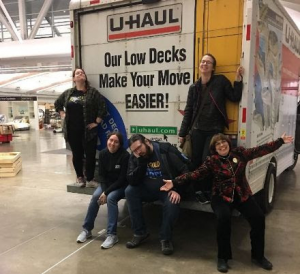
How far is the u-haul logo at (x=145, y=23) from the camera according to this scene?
4035 mm

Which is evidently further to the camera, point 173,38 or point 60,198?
point 60,198

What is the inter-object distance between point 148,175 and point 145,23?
1.91 meters

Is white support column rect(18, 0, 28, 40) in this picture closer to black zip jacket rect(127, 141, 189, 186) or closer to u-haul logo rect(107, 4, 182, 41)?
u-haul logo rect(107, 4, 182, 41)

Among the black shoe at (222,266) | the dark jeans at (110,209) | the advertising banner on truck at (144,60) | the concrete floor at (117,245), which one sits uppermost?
the advertising banner on truck at (144,60)

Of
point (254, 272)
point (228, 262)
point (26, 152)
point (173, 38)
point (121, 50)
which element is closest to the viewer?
point (254, 272)

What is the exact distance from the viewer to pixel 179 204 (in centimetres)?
371

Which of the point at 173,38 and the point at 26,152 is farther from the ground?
the point at 173,38

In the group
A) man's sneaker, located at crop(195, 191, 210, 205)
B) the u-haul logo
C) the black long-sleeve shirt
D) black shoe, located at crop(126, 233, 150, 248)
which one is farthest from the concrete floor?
the u-haul logo

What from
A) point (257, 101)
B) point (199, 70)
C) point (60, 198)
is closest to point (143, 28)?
point (199, 70)

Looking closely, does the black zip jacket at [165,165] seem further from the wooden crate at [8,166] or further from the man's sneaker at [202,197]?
the wooden crate at [8,166]

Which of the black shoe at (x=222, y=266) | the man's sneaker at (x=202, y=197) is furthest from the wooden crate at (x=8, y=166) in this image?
the black shoe at (x=222, y=266)

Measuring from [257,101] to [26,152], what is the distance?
10486 millimetres

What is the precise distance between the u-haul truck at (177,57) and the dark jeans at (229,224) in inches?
26.3

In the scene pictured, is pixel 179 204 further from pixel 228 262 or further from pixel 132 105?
pixel 132 105
